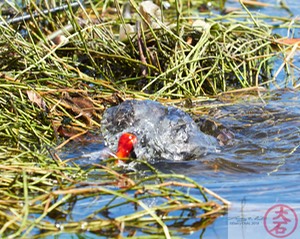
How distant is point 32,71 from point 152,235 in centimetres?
207

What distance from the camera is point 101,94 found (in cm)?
469

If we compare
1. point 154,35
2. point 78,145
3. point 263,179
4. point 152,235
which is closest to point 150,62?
point 154,35

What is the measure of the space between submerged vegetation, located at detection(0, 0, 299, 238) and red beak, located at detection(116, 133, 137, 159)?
14 cm

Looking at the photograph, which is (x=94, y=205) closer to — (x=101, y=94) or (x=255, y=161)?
(x=255, y=161)

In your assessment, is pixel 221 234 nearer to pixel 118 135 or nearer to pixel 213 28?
pixel 118 135

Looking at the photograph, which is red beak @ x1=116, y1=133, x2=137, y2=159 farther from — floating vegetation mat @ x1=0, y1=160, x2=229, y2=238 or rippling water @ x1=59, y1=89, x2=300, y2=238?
floating vegetation mat @ x1=0, y1=160, x2=229, y2=238

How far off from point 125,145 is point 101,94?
864 mm

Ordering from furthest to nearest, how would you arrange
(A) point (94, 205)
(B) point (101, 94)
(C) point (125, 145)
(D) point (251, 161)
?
(B) point (101, 94) → (D) point (251, 161) → (C) point (125, 145) → (A) point (94, 205)

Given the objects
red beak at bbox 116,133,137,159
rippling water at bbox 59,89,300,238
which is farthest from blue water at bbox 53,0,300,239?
red beak at bbox 116,133,137,159

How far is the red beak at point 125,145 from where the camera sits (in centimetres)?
387

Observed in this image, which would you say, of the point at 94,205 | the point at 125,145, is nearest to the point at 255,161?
the point at 125,145

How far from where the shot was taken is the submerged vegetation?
306cm

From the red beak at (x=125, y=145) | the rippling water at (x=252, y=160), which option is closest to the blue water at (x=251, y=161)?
the rippling water at (x=252, y=160)

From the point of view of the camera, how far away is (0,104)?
4.23 m
